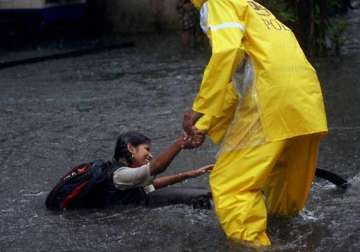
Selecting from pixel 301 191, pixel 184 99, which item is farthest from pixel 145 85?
pixel 301 191

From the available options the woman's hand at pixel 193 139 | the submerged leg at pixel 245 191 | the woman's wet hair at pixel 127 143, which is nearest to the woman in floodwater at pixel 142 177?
the woman's wet hair at pixel 127 143

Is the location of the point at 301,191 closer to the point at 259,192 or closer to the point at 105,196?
the point at 259,192

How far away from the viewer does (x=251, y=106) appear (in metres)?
5.51

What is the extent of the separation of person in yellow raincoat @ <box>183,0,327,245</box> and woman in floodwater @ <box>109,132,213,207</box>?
55 centimetres

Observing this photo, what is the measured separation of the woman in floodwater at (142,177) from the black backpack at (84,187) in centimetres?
7

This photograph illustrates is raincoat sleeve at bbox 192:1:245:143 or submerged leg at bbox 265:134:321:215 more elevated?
raincoat sleeve at bbox 192:1:245:143

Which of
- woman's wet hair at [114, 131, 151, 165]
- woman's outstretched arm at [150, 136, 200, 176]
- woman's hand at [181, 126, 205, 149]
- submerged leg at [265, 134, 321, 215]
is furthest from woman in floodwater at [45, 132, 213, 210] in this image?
woman's hand at [181, 126, 205, 149]

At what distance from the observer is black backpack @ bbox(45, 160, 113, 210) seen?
6.56 metres

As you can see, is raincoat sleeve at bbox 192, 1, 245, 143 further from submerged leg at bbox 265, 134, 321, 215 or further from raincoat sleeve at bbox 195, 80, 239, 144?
submerged leg at bbox 265, 134, 321, 215

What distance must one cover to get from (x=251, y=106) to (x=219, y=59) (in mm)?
426

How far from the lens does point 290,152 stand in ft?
18.6

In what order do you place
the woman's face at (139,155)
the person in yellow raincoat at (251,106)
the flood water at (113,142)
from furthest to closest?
the woman's face at (139,155), the flood water at (113,142), the person in yellow raincoat at (251,106)

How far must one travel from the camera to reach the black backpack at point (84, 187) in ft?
21.5

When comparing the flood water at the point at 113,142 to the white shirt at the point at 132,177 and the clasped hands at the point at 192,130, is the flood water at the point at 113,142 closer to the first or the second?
the white shirt at the point at 132,177
